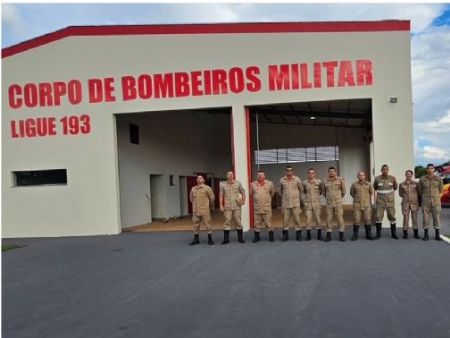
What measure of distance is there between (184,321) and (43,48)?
1148 centimetres

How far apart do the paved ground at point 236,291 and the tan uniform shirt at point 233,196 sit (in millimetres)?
1006

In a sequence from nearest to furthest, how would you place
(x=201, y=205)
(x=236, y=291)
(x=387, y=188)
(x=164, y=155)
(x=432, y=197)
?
(x=236, y=291) < (x=432, y=197) < (x=387, y=188) < (x=201, y=205) < (x=164, y=155)

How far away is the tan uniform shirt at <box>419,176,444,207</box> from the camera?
33.0 feet

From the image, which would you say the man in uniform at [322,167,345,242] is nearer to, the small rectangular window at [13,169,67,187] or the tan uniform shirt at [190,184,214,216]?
the tan uniform shirt at [190,184,214,216]

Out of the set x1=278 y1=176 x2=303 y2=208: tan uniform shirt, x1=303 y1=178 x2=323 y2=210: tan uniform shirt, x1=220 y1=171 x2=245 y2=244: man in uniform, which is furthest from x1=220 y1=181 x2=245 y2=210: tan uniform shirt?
x1=303 y1=178 x2=323 y2=210: tan uniform shirt

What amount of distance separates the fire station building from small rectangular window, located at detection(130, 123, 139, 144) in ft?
1.60

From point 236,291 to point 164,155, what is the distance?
13.0m

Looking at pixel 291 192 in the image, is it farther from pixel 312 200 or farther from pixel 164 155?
pixel 164 155

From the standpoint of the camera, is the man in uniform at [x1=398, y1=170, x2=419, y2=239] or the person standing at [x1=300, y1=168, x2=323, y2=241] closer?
the man in uniform at [x1=398, y1=170, x2=419, y2=239]

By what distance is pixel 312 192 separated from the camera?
1055cm

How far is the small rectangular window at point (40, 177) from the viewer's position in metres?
13.8

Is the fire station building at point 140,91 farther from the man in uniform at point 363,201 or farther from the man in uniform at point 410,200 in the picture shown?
the man in uniform at point 363,201

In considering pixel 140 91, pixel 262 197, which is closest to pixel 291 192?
pixel 262 197

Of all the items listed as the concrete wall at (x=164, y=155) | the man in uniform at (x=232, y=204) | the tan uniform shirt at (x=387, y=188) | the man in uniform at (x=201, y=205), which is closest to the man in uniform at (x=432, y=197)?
the tan uniform shirt at (x=387, y=188)
